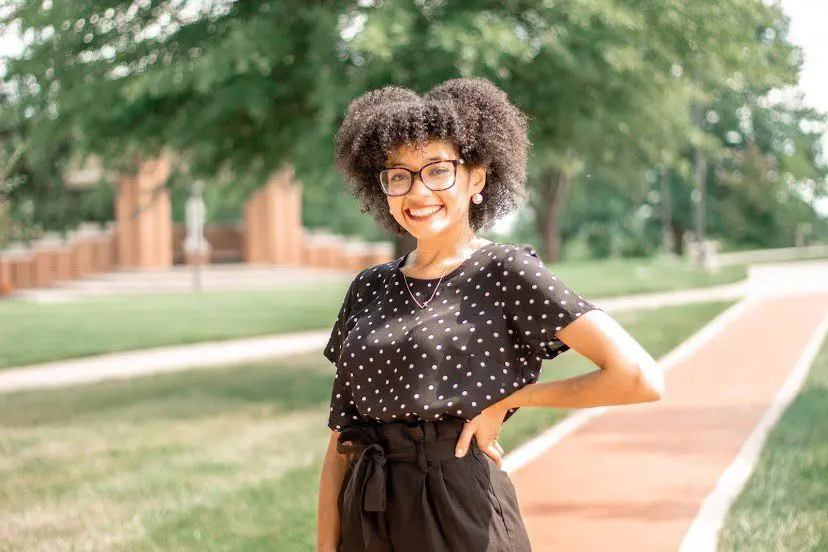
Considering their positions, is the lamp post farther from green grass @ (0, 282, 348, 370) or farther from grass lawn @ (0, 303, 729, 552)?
grass lawn @ (0, 303, 729, 552)

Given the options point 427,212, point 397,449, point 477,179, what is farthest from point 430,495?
point 477,179

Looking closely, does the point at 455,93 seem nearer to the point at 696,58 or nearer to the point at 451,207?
the point at 451,207

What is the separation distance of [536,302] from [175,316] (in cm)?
2060

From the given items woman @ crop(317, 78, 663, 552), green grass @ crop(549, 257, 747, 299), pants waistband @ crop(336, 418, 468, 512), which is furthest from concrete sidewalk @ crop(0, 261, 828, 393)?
pants waistband @ crop(336, 418, 468, 512)

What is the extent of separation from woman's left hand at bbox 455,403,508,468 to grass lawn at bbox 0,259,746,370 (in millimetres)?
13223

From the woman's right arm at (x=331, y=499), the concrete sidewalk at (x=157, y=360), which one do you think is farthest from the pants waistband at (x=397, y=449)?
the concrete sidewalk at (x=157, y=360)

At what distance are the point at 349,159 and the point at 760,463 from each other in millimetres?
5583

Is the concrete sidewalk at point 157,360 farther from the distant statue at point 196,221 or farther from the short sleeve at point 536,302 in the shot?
the short sleeve at point 536,302

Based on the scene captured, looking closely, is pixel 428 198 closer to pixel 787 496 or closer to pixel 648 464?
pixel 787 496

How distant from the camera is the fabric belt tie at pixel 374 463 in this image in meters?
2.55

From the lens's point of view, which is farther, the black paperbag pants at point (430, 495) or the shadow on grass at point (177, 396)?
the shadow on grass at point (177, 396)

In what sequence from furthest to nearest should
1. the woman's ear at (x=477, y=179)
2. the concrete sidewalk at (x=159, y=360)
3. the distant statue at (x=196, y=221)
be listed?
the concrete sidewalk at (x=159, y=360) < the distant statue at (x=196, y=221) < the woman's ear at (x=477, y=179)

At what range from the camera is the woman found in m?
2.49

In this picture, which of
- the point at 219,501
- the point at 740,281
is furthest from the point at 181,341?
the point at 740,281
